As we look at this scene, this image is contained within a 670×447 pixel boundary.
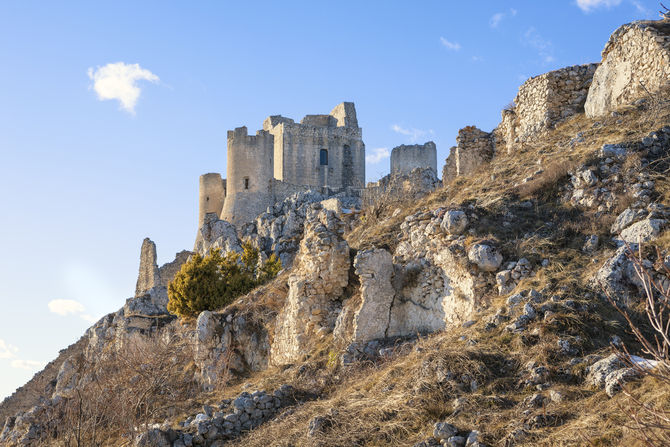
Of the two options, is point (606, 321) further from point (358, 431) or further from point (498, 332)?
point (358, 431)

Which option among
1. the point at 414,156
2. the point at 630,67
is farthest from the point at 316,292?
the point at 414,156

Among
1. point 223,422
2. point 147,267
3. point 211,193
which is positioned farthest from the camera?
point 211,193

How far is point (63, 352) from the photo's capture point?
24875mm

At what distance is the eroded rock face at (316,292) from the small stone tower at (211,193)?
81.7ft

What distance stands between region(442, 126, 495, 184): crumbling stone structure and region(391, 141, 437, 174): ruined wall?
2434 centimetres

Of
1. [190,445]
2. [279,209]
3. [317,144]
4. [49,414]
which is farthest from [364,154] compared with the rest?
[190,445]

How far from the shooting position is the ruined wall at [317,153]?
1518 inches

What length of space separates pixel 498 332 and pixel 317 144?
32224mm

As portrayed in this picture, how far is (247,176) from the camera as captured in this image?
34.0 metres

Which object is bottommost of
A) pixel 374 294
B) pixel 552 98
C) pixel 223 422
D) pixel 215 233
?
pixel 223 422

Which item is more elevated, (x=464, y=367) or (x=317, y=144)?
(x=317, y=144)

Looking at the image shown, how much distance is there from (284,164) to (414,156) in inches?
291

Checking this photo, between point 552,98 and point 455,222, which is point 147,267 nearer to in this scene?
point 552,98

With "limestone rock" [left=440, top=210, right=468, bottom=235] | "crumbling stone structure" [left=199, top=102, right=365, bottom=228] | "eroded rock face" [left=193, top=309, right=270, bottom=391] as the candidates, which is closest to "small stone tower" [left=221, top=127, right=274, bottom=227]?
"crumbling stone structure" [left=199, top=102, right=365, bottom=228]
